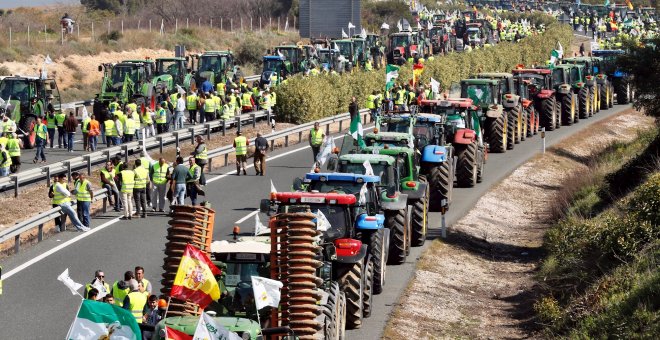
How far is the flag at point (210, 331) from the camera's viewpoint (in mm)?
13508

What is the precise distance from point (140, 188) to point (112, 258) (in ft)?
14.2

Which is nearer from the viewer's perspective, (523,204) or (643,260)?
(643,260)

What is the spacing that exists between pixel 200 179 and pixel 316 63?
35.7m

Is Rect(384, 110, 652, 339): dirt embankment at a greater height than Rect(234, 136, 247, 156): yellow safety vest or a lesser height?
lesser

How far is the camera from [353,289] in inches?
795

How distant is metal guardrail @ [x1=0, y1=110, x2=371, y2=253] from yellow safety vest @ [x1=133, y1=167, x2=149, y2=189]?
3.16ft

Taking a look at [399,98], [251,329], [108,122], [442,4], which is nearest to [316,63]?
[399,98]

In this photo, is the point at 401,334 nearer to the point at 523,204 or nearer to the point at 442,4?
the point at 523,204

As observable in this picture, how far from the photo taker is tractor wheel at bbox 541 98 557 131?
48.2 metres

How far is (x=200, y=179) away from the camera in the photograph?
30.8m

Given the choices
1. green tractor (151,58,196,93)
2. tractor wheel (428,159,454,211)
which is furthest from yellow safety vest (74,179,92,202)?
green tractor (151,58,196,93)

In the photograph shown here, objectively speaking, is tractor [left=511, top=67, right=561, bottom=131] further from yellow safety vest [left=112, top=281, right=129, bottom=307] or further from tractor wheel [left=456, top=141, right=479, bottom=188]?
yellow safety vest [left=112, top=281, right=129, bottom=307]

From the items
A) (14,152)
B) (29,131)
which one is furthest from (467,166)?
(29,131)

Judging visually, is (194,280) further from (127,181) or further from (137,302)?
(127,181)
